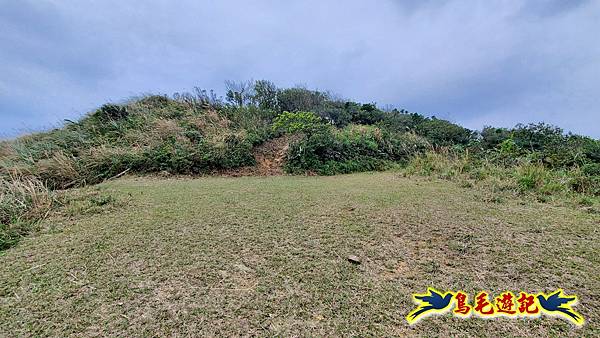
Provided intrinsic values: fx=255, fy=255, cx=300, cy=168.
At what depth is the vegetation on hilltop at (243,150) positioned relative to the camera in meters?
3.68

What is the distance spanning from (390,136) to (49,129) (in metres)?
9.35

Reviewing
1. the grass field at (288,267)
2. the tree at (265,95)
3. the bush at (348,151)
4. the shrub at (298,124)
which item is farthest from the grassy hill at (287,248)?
the tree at (265,95)

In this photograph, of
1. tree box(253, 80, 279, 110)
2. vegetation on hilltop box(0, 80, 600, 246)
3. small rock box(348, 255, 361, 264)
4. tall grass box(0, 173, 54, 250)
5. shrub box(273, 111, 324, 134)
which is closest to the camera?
small rock box(348, 255, 361, 264)

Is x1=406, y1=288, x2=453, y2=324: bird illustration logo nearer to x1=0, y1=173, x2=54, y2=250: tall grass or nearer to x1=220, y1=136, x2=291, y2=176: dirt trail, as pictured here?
x1=0, y1=173, x2=54, y2=250: tall grass

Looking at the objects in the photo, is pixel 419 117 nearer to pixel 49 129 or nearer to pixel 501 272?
pixel 501 272

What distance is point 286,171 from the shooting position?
5.89m

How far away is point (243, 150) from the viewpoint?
6.04 meters

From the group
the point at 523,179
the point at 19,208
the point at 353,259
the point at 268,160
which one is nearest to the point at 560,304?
the point at 353,259

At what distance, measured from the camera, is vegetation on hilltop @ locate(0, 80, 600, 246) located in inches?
145

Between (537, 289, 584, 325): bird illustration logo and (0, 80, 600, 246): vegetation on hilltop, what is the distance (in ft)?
8.00

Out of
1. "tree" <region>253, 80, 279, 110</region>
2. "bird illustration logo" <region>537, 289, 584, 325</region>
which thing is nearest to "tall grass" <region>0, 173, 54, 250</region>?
"bird illustration logo" <region>537, 289, 584, 325</region>

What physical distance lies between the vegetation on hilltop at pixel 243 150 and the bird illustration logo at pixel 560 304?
244 centimetres

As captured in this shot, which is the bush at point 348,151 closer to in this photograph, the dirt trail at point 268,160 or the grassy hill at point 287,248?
the dirt trail at point 268,160

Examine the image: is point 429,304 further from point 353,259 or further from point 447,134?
point 447,134
